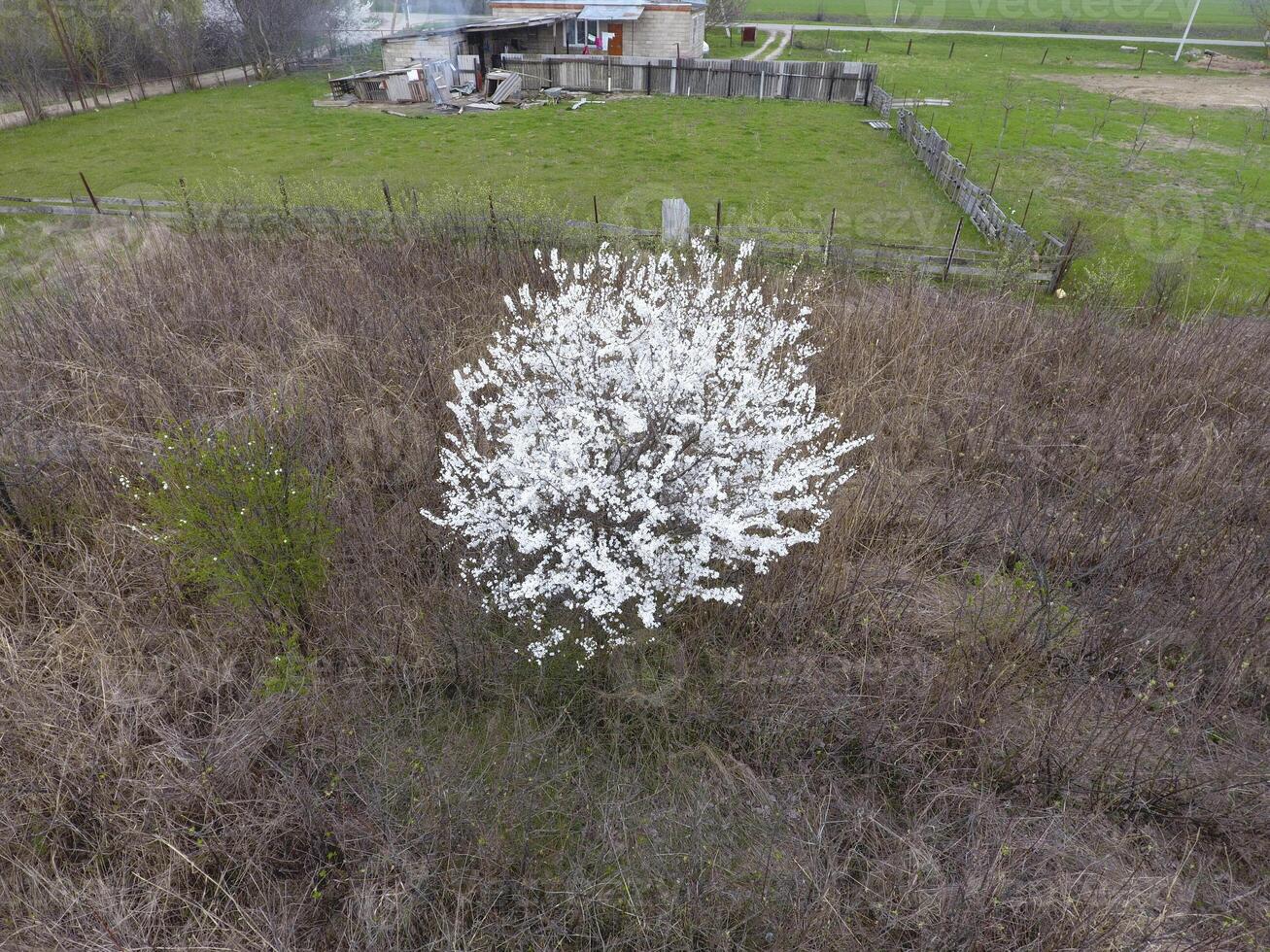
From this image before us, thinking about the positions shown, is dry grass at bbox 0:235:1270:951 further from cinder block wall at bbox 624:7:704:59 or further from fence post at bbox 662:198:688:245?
cinder block wall at bbox 624:7:704:59

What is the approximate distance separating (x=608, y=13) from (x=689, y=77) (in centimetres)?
450

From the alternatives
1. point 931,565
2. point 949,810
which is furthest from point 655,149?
point 949,810

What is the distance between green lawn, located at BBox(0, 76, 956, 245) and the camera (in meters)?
13.1

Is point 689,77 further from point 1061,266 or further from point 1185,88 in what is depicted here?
point 1185,88

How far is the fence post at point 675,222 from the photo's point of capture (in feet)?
30.9

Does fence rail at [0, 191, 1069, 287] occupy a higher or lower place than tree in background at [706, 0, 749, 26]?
lower

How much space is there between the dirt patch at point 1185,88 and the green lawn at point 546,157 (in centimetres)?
1101

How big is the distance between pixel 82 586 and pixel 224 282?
16.0 feet

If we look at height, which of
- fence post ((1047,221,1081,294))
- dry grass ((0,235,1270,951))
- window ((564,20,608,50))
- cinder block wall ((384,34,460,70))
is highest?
window ((564,20,608,50))

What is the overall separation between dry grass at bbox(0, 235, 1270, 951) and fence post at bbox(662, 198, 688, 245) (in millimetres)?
4044

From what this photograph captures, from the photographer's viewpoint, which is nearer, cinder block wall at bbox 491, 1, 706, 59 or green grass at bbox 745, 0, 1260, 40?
cinder block wall at bbox 491, 1, 706, 59

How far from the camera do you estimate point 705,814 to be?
11.9 ft

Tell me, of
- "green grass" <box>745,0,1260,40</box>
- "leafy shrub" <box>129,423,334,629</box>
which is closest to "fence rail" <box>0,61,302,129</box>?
"leafy shrub" <box>129,423,334,629</box>

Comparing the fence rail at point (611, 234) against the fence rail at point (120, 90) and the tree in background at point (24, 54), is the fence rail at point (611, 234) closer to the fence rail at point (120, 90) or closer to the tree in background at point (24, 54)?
the tree in background at point (24, 54)
